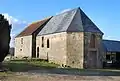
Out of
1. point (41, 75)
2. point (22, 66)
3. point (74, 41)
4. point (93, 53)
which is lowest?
point (41, 75)

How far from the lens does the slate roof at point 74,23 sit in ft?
136

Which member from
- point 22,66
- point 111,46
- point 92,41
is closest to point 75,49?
point 92,41

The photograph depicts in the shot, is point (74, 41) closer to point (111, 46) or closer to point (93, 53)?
point (93, 53)

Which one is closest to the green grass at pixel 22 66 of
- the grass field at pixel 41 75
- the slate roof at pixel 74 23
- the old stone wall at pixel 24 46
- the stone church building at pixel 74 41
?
the grass field at pixel 41 75

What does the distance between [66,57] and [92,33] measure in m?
5.21

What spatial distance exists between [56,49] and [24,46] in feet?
47.6

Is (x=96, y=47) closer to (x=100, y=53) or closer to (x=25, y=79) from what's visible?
(x=100, y=53)

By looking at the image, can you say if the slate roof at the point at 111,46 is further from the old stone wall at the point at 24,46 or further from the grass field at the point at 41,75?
the grass field at the point at 41,75

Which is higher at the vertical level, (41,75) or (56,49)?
(56,49)

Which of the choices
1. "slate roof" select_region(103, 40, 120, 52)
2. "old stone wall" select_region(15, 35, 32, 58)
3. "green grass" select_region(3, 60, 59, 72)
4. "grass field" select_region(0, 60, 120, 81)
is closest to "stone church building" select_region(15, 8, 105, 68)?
"green grass" select_region(3, 60, 59, 72)

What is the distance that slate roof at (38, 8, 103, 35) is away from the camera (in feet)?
136

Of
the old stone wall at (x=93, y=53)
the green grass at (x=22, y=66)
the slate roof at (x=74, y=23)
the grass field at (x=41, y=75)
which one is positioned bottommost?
the grass field at (x=41, y=75)

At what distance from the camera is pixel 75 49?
40.8 meters

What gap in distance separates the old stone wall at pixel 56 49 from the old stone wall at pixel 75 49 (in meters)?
0.73
